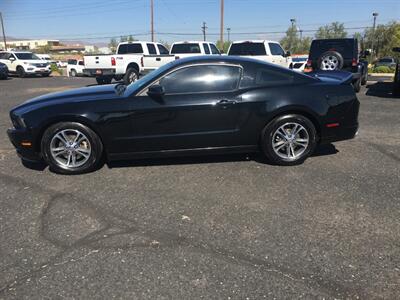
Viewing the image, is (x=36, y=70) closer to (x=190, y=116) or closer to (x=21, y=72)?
(x=21, y=72)

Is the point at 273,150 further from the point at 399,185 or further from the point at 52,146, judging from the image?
the point at 52,146

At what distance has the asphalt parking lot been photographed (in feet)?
8.70

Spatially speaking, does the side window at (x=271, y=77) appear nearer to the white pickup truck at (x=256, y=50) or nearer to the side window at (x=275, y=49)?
the white pickup truck at (x=256, y=50)

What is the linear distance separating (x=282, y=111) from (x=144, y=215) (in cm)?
233

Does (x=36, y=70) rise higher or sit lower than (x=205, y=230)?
higher

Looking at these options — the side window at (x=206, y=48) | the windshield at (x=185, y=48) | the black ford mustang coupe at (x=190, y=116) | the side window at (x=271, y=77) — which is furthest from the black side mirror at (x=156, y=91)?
the side window at (x=206, y=48)

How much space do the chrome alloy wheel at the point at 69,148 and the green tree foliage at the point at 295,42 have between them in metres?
79.3

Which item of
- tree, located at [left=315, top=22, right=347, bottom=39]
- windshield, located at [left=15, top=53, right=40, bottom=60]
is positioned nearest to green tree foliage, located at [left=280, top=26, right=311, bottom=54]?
tree, located at [left=315, top=22, right=347, bottom=39]

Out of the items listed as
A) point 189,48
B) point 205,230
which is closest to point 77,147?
point 205,230

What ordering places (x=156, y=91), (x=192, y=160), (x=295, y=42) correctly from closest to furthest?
(x=156, y=91), (x=192, y=160), (x=295, y=42)

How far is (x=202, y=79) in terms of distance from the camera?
4910 mm

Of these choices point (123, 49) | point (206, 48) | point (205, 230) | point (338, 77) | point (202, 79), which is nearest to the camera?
point (205, 230)

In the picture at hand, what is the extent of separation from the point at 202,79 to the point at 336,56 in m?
8.20

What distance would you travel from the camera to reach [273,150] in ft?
16.5
